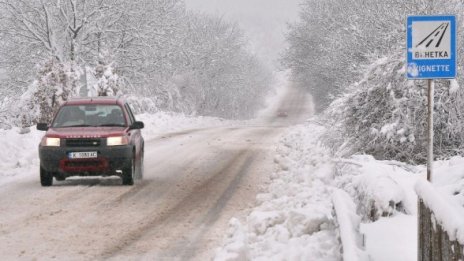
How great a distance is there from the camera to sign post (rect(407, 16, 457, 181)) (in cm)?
723

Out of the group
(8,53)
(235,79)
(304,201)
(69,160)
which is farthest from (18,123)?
(235,79)

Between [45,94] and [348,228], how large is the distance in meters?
21.4

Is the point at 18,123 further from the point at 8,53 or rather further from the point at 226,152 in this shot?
the point at 226,152

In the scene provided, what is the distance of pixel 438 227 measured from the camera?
3574 millimetres

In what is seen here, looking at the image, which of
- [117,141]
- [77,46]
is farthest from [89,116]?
[77,46]

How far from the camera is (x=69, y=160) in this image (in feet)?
35.6

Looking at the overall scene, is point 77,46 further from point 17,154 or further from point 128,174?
point 128,174

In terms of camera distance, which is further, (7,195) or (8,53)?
(8,53)

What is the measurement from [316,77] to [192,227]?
34.5 m

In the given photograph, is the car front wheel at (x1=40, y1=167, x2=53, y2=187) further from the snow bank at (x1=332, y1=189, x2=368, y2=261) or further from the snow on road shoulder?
the snow bank at (x1=332, y1=189, x2=368, y2=261)

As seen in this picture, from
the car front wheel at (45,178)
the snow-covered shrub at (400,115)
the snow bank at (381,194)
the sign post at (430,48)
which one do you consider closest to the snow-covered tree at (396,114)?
the snow-covered shrub at (400,115)

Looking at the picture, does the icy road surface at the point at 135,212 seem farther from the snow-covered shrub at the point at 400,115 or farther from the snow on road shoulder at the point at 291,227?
the snow-covered shrub at the point at 400,115

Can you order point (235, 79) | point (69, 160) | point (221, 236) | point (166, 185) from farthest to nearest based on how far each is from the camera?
point (235, 79)
point (166, 185)
point (69, 160)
point (221, 236)

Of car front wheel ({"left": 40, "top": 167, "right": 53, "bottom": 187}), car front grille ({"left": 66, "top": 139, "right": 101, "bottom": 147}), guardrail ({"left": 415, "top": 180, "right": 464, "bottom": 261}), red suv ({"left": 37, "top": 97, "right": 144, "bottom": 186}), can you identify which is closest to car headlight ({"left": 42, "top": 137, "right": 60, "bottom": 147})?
red suv ({"left": 37, "top": 97, "right": 144, "bottom": 186})
